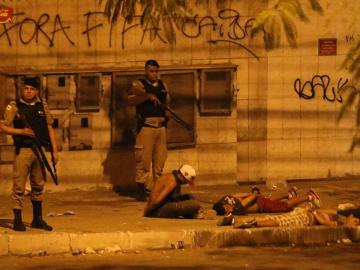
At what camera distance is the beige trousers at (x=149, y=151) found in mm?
12945

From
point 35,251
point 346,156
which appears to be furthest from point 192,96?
point 35,251

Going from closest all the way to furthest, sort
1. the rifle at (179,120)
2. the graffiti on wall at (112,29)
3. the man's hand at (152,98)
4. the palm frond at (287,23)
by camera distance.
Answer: the palm frond at (287,23) < the man's hand at (152,98) < the rifle at (179,120) < the graffiti on wall at (112,29)

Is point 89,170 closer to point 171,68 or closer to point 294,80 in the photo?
point 171,68

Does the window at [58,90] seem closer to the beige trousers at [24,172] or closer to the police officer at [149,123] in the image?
the police officer at [149,123]

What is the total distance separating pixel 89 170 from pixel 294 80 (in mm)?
3230

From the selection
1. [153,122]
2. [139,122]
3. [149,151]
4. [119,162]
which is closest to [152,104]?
[153,122]

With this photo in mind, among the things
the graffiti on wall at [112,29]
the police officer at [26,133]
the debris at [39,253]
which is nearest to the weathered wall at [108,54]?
the graffiti on wall at [112,29]

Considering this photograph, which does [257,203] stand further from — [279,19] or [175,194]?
[279,19]

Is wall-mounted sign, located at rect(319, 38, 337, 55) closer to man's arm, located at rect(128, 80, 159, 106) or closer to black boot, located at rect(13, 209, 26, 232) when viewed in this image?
man's arm, located at rect(128, 80, 159, 106)

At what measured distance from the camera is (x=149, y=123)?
12.9 meters

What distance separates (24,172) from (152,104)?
280 centimetres

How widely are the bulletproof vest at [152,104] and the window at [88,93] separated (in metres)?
1.24

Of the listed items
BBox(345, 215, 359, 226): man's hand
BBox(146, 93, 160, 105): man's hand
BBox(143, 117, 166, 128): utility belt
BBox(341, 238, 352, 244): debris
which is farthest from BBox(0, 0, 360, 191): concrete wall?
BBox(341, 238, 352, 244): debris

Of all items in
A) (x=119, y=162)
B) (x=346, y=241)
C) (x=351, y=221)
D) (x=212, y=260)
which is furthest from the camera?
(x=119, y=162)
